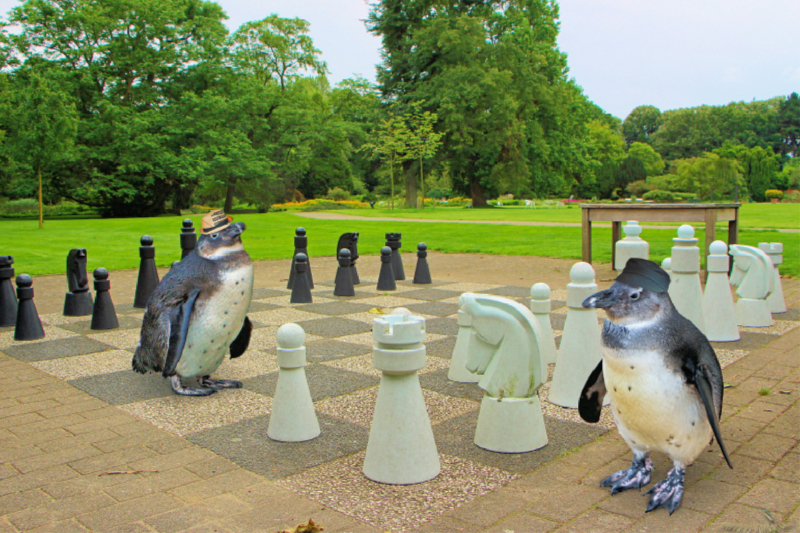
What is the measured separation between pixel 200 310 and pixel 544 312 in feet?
8.34

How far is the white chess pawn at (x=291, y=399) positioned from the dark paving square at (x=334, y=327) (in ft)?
8.98

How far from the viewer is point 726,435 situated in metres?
3.56

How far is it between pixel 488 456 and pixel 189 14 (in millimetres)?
40072

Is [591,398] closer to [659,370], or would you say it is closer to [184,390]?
[659,370]

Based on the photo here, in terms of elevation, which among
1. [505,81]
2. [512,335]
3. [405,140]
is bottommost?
[512,335]

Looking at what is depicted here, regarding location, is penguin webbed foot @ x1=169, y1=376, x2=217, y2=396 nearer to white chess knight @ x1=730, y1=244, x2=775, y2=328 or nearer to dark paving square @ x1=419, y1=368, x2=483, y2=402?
dark paving square @ x1=419, y1=368, x2=483, y2=402

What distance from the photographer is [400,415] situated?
3.06 metres

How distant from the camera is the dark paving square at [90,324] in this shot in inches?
265

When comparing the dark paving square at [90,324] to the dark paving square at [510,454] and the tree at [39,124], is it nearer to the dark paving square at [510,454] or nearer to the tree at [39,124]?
the dark paving square at [510,454]

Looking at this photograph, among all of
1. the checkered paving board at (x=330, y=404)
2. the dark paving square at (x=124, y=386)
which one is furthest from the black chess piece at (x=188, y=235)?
the dark paving square at (x=124, y=386)

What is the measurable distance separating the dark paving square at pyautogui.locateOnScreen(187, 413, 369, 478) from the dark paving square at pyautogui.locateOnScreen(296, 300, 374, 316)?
3.71 m

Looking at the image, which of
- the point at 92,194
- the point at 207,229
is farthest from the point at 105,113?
the point at 207,229

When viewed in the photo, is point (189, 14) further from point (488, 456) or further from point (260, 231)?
point (488, 456)

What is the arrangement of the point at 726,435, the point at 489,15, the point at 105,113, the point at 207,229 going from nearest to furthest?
1. the point at 726,435
2. the point at 207,229
3. the point at 105,113
4. the point at 489,15
